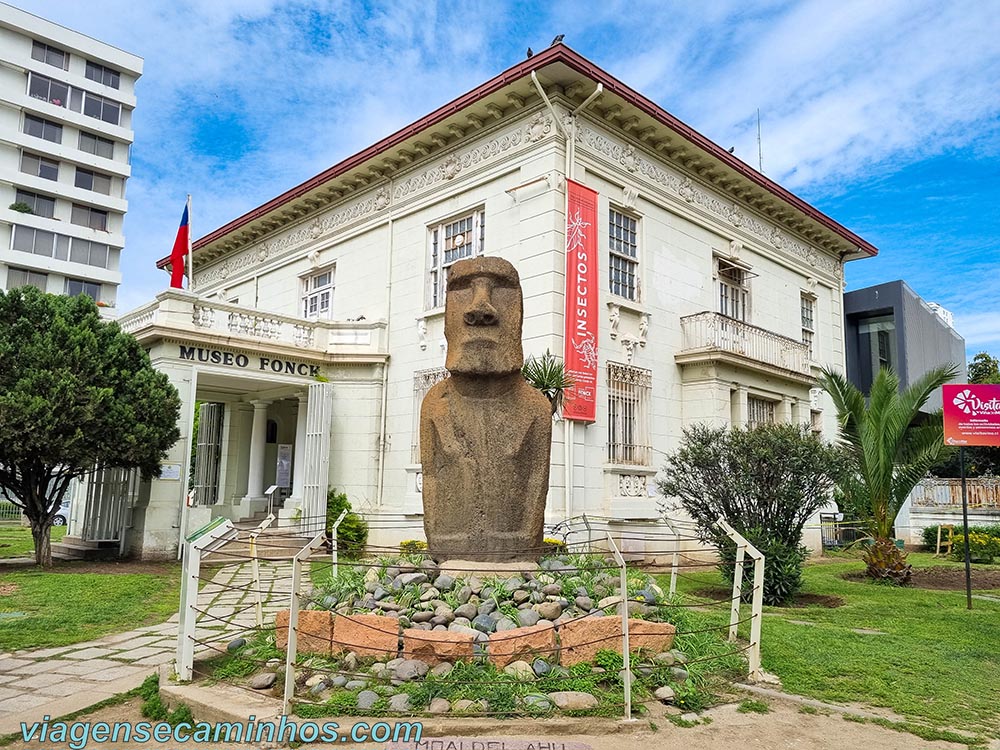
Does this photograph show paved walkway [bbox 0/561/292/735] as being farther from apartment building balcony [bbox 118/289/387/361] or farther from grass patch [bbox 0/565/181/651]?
apartment building balcony [bbox 118/289/387/361]

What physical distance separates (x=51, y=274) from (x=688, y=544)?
119 ft

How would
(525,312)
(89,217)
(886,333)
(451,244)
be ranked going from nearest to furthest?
(525,312) < (451,244) < (886,333) < (89,217)

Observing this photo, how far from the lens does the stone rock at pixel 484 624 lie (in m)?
5.54

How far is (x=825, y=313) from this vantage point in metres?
21.4

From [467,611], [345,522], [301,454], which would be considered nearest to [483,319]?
[467,611]

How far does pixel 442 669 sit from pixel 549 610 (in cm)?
→ 104

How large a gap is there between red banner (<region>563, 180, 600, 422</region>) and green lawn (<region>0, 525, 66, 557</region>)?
1078 cm

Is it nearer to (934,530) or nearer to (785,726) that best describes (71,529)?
(785,726)

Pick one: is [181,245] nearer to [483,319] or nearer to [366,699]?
[483,319]

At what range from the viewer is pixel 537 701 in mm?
4680

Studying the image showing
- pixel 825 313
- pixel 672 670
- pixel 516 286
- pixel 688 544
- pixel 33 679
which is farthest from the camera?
pixel 825 313

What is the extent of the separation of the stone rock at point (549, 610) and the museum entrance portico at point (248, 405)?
9.37 metres

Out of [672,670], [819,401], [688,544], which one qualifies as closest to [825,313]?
[819,401]

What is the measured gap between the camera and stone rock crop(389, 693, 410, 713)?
182 inches
